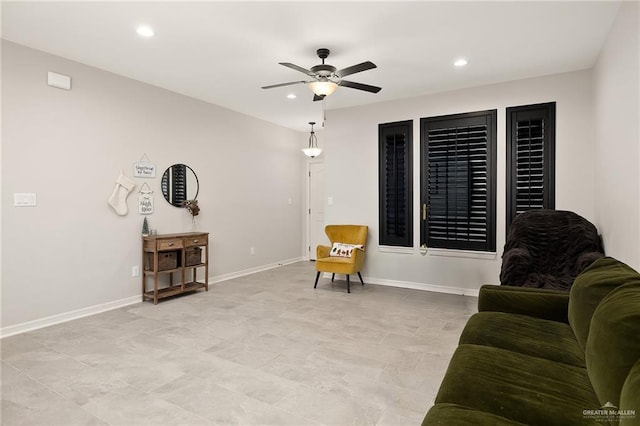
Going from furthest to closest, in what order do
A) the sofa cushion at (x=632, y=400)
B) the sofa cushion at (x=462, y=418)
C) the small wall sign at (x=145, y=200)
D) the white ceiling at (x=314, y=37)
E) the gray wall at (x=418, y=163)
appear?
the small wall sign at (x=145, y=200)
the gray wall at (x=418, y=163)
the white ceiling at (x=314, y=37)
the sofa cushion at (x=462, y=418)
the sofa cushion at (x=632, y=400)

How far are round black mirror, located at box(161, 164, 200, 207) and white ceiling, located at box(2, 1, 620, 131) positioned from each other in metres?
1.16

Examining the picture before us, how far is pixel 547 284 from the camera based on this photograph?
301 cm

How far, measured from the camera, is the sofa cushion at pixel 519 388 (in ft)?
3.80

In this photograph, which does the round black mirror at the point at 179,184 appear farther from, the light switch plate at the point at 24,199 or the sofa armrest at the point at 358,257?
the sofa armrest at the point at 358,257

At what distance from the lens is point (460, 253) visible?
464cm

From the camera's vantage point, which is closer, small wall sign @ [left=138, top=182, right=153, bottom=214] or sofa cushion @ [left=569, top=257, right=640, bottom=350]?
sofa cushion @ [left=569, top=257, right=640, bottom=350]

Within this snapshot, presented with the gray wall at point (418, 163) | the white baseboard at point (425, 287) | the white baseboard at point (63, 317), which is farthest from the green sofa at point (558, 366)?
the white baseboard at point (63, 317)

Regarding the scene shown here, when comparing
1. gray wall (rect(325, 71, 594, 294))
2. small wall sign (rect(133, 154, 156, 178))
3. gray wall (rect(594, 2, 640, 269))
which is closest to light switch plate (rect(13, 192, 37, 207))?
small wall sign (rect(133, 154, 156, 178))

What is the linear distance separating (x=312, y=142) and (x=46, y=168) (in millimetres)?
4753

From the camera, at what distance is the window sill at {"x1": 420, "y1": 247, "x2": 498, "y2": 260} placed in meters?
4.46

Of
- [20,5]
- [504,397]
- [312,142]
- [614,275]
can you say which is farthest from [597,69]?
[20,5]

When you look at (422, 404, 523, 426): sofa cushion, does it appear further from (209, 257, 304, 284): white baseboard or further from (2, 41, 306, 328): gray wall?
(209, 257, 304, 284): white baseboard

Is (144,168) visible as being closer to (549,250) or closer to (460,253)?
(460,253)

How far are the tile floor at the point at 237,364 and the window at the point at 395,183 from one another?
116 cm
